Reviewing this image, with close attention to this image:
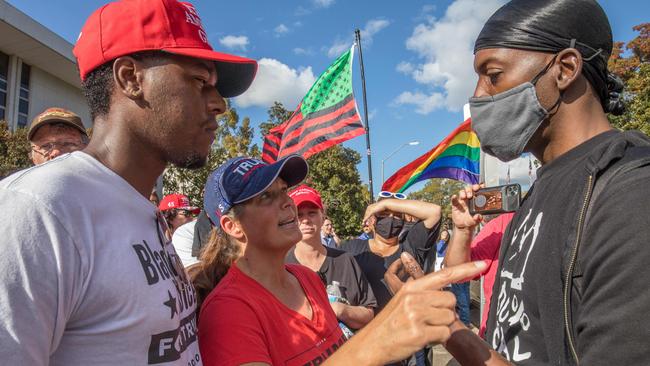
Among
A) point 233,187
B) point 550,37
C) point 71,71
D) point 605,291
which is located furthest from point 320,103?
point 71,71

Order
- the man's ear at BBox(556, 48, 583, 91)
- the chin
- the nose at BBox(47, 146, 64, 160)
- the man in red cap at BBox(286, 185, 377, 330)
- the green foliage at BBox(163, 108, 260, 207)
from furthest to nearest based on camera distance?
the green foliage at BBox(163, 108, 260, 207)
the man in red cap at BBox(286, 185, 377, 330)
the nose at BBox(47, 146, 64, 160)
the man's ear at BBox(556, 48, 583, 91)
the chin

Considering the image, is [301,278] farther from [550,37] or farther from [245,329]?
[550,37]

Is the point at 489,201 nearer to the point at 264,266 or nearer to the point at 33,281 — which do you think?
the point at 264,266

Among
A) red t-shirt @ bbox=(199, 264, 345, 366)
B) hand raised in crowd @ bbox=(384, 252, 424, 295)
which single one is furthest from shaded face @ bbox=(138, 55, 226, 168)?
hand raised in crowd @ bbox=(384, 252, 424, 295)

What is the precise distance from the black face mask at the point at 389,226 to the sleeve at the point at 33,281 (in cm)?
423

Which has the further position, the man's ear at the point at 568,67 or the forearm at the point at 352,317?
the forearm at the point at 352,317

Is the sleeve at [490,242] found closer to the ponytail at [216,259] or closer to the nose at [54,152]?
the ponytail at [216,259]

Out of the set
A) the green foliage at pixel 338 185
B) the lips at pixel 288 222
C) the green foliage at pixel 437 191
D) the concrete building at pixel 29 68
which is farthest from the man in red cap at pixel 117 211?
the green foliage at pixel 437 191

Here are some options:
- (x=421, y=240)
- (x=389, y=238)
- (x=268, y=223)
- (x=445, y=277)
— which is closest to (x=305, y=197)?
(x=421, y=240)

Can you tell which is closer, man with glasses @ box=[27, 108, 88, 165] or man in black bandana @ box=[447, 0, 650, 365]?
man in black bandana @ box=[447, 0, 650, 365]

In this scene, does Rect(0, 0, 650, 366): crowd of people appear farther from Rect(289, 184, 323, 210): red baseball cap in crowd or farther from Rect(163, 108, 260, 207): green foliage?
Rect(163, 108, 260, 207): green foliage

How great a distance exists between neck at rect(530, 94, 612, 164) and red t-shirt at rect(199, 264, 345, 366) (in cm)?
124

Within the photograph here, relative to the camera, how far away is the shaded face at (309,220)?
3998mm

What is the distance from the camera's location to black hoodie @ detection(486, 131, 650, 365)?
1.10 metres
